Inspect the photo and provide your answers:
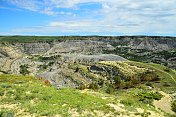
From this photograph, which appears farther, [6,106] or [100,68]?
[100,68]

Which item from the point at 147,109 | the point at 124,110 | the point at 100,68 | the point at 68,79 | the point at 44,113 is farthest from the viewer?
the point at 100,68

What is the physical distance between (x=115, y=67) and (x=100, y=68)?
9161mm

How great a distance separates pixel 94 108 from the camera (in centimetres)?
2669

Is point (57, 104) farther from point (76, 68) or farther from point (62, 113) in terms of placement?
point (76, 68)

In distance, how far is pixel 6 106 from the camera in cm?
2750

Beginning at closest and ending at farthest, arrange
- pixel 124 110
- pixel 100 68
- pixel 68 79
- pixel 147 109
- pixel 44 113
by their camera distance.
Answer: pixel 44 113, pixel 124 110, pixel 147 109, pixel 68 79, pixel 100 68

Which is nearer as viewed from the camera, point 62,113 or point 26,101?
point 62,113

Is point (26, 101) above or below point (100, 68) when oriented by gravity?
above

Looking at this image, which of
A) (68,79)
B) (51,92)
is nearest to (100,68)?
(68,79)

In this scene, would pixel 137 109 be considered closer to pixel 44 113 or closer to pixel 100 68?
pixel 44 113

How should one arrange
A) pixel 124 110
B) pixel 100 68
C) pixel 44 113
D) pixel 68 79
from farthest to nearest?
pixel 100 68
pixel 68 79
pixel 124 110
pixel 44 113

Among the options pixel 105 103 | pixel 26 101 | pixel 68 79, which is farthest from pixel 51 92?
pixel 68 79

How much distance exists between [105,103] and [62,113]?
191 inches

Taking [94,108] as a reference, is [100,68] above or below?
below
